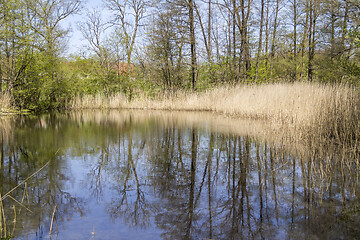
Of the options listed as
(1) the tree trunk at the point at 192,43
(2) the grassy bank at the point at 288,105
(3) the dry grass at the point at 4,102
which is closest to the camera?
(2) the grassy bank at the point at 288,105

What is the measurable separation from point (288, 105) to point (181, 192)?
17.5 feet

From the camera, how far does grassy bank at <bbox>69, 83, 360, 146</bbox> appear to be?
542cm

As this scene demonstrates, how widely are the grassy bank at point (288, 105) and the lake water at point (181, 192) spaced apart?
2.75 ft

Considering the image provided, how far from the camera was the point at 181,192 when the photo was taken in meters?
2.95

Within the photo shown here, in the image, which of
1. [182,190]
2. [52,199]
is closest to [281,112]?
[182,190]

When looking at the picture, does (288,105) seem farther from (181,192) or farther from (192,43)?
(192,43)

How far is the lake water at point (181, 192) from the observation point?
2178 millimetres

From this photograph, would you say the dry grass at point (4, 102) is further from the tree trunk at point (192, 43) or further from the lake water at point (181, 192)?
the tree trunk at point (192, 43)

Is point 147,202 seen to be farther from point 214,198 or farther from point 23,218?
point 23,218

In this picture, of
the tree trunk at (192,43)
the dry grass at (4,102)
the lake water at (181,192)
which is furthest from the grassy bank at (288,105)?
the dry grass at (4,102)

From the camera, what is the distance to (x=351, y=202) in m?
2.64

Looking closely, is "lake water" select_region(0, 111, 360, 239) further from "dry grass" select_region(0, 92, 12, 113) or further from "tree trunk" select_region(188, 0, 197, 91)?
"tree trunk" select_region(188, 0, 197, 91)

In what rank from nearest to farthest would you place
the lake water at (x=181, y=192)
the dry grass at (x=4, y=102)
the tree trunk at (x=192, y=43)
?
the lake water at (x=181, y=192) → the dry grass at (x=4, y=102) → the tree trunk at (x=192, y=43)

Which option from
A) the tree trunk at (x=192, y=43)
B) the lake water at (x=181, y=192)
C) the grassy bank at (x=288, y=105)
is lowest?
the lake water at (x=181, y=192)
